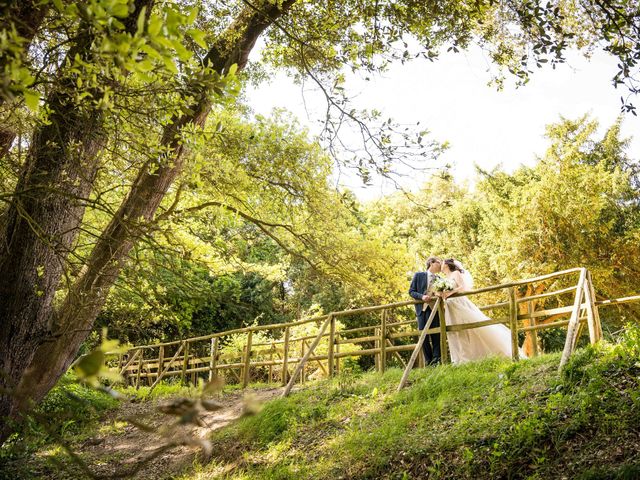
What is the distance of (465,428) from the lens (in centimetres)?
570

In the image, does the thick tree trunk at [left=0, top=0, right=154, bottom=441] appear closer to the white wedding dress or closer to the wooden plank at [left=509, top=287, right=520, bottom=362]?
the wooden plank at [left=509, top=287, right=520, bottom=362]

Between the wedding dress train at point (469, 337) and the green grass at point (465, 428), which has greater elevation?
the wedding dress train at point (469, 337)

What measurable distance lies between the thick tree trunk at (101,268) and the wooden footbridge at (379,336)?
101cm

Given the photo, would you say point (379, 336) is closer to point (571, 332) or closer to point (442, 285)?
point (442, 285)

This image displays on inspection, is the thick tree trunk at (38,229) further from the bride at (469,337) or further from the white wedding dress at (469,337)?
the white wedding dress at (469,337)

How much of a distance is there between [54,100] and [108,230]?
1.38 metres

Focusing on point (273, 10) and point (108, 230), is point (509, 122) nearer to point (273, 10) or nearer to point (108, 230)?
point (273, 10)

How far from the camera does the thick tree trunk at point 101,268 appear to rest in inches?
179

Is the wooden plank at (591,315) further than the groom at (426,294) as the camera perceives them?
No

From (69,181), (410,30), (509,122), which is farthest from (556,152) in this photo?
(69,181)

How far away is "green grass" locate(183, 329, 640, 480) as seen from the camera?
4770 mm

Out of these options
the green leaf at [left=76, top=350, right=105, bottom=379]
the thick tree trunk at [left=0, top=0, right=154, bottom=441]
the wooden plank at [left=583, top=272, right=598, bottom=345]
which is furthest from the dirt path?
the green leaf at [left=76, top=350, right=105, bottom=379]

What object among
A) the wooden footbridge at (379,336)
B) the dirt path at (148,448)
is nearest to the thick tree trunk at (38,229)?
the wooden footbridge at (379,336)

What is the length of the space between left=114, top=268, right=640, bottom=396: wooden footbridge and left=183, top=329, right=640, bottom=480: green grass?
49cm
